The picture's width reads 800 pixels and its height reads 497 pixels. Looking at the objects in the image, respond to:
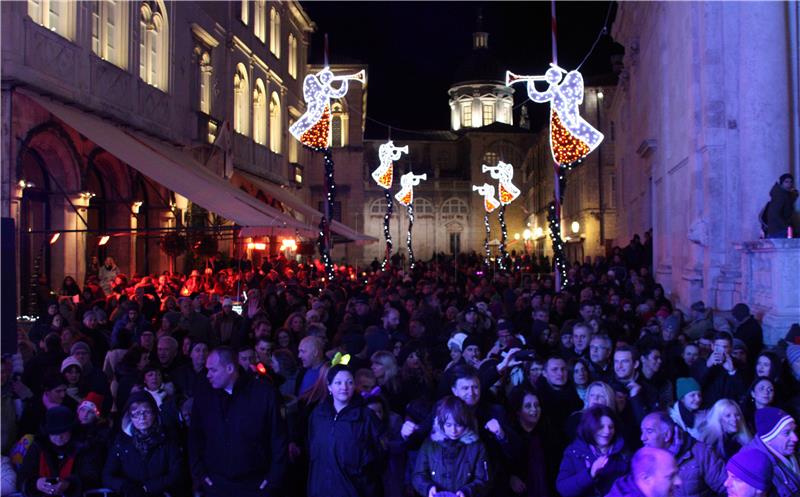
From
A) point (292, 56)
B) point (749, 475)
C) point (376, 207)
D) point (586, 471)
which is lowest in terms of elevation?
point (586, 471)

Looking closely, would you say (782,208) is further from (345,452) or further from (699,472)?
(345,452)

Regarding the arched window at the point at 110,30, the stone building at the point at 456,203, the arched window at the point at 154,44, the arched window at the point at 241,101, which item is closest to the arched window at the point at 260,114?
the arched window at the point at 241,101

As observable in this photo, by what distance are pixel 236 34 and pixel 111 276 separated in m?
13.5

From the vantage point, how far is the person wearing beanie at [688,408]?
5.80 metres

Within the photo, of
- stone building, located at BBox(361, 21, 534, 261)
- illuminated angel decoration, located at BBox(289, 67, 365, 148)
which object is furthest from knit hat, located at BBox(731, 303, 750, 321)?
stone building, located at BBox(361, 21, 534, 261)

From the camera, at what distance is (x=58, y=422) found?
18.6 ft

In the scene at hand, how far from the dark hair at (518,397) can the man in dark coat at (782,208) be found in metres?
7.21

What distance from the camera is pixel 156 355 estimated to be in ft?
28.0

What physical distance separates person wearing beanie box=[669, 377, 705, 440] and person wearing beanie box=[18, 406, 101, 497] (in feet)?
14.0

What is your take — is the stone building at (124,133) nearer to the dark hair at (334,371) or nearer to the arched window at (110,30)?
the arched window at (110,30)

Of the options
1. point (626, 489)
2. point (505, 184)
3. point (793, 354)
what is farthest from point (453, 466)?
point (505, 184)

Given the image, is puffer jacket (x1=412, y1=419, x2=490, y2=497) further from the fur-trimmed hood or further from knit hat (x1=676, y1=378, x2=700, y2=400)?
knit hat (x1=676, y1=378, x2=700, y2=400)

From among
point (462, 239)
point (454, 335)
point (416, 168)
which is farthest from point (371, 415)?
point (416, 168)

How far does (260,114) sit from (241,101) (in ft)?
8.20
